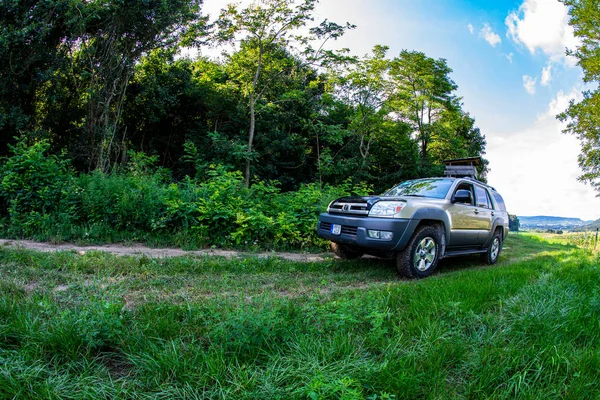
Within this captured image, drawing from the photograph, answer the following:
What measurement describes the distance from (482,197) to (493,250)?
4.47 feet

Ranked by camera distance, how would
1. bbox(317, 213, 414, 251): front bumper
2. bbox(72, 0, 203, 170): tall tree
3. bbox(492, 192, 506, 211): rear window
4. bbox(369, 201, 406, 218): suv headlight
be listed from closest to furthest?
bbox(317, 213, 414, 251): front bumper
bbox(369, 201, 406, 218): suv headlight
bbox(492, 192, 506, 211): rear window
bbox(72, 0, 203, 170): tall tree

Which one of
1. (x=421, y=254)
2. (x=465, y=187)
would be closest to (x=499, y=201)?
(x=465, y=187)

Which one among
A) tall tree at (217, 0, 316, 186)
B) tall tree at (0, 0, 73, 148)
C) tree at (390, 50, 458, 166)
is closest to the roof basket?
tree at (390, 50, 458, 166)

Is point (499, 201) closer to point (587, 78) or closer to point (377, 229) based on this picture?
point (377, 229)

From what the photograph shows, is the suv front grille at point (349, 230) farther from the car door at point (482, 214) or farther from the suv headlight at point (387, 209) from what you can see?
the car door at point (482, 214)

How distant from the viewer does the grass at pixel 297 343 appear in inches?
79.2

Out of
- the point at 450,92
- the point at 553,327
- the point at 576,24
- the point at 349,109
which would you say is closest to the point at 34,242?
the point at 553,327

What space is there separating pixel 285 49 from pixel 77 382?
19.3 metres

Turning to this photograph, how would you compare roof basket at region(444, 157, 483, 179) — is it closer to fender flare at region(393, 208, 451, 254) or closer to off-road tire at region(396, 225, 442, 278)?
fender flare at region(393, 208, 451, 254)

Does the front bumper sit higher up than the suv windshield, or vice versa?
the suv windshield

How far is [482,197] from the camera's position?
7.69 meters

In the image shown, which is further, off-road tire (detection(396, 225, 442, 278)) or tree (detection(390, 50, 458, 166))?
tree (detection(390, 50, 458, 166))

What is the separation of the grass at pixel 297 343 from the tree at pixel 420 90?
70.6ft

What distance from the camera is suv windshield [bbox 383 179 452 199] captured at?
21.1ft
